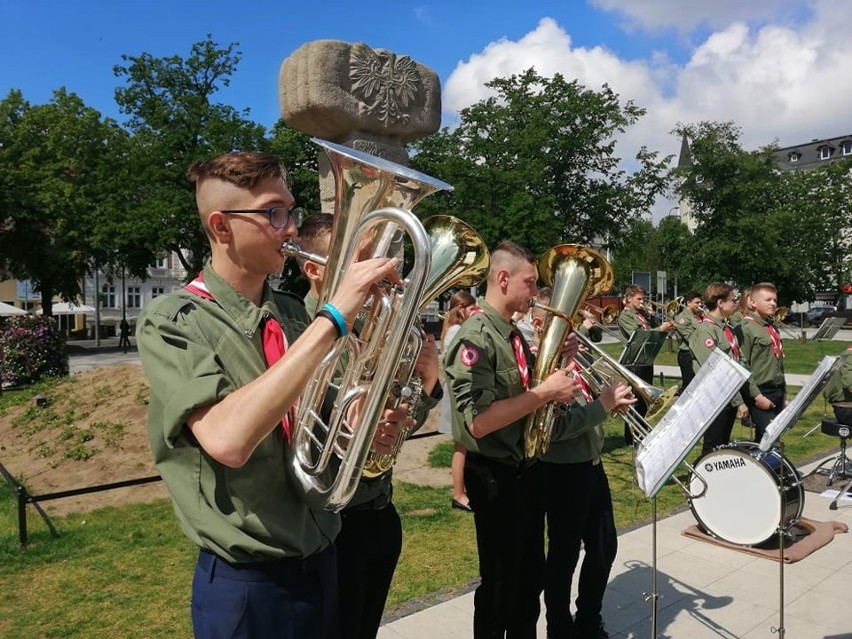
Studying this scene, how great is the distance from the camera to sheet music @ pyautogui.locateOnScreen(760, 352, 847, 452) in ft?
12.8

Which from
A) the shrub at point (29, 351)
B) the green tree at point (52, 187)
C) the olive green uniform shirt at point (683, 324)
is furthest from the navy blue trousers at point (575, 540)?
the green tree at point (52, 187)

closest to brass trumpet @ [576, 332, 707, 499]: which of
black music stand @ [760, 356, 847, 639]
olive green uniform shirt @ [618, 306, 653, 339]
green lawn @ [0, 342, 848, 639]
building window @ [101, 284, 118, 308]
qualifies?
black music stand @ [760, 356, 847, 639]

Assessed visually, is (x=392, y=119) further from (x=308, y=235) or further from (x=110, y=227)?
(x=110, y=227)

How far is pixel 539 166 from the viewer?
26.9 meters

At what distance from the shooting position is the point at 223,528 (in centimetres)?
173

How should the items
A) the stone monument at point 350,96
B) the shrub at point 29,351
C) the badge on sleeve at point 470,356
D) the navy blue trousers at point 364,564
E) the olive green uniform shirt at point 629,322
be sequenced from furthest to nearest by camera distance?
the shrub at point 29,351
the olive green uniform shirt at point 629,322
the stone monument at point 350,96
the badge on sleeve at point 470,356
the navy blue trousers at point 364,564

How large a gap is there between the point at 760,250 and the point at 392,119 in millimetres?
36817

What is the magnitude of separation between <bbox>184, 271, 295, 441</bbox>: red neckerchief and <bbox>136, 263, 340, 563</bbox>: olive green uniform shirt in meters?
0.03

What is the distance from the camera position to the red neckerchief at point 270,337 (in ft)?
6.16

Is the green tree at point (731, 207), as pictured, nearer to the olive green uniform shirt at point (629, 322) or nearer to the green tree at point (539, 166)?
the green tree at point (539, 166)

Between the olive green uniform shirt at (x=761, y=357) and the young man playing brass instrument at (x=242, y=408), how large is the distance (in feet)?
21.0

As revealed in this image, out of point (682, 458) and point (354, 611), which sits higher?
point (682, 458)

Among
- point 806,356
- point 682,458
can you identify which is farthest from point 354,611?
→ point 806,356

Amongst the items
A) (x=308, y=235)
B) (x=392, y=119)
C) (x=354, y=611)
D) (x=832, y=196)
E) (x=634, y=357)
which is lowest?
(x=354, y=611)
